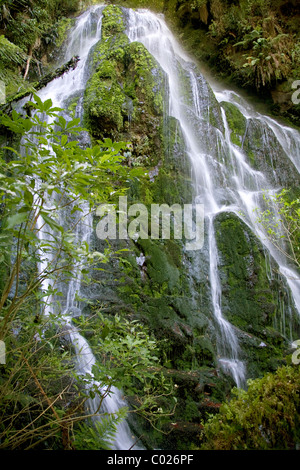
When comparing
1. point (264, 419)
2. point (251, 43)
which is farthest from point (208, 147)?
point (264, 419)

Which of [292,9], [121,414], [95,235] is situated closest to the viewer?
[121,414]

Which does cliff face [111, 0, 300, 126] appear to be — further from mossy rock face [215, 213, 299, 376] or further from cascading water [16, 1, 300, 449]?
mossy rock face [215, 213, 299, 376]

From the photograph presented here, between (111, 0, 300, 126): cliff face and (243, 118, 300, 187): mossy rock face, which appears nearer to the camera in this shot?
(243, 118, 300, 187): mossy rock face

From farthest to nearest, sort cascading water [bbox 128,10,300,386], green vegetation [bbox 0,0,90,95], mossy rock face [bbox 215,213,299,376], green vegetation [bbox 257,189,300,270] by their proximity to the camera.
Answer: green vegetation [bbox 0,0,90,95], cascading water [bbox 128,10,300,386], mossy rock face [bbox 215,213,299,376], green vegetation [bbox 257,189,300,270]

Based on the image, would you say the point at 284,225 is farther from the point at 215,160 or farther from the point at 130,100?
the point at 130,100

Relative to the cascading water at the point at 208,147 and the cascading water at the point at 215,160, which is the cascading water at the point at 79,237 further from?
the cascading water at the point at 215,160

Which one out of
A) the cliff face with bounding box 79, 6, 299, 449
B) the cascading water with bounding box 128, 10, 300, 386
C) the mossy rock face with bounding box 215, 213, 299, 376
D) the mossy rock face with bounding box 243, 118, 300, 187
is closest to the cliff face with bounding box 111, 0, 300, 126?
the cascading water with bounding box 128, 10, 300, 386

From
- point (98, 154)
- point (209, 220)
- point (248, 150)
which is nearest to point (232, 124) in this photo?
point (248, 150)

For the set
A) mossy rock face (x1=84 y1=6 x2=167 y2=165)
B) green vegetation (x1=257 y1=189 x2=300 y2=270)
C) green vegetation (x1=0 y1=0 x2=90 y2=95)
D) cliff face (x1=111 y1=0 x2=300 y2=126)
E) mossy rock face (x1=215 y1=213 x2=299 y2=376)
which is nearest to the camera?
green vegetation (x1=257 y1=189 x2=300 y2=270)

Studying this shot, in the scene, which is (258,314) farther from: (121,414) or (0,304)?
(0,304)

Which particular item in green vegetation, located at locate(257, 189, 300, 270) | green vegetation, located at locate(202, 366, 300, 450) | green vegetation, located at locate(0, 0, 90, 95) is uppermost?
green vegetation, located at locate(0, 0, 90, 95)

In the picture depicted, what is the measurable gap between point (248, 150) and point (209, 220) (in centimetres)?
512

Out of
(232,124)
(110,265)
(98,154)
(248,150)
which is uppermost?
(232,124)

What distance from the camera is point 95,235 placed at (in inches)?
255
